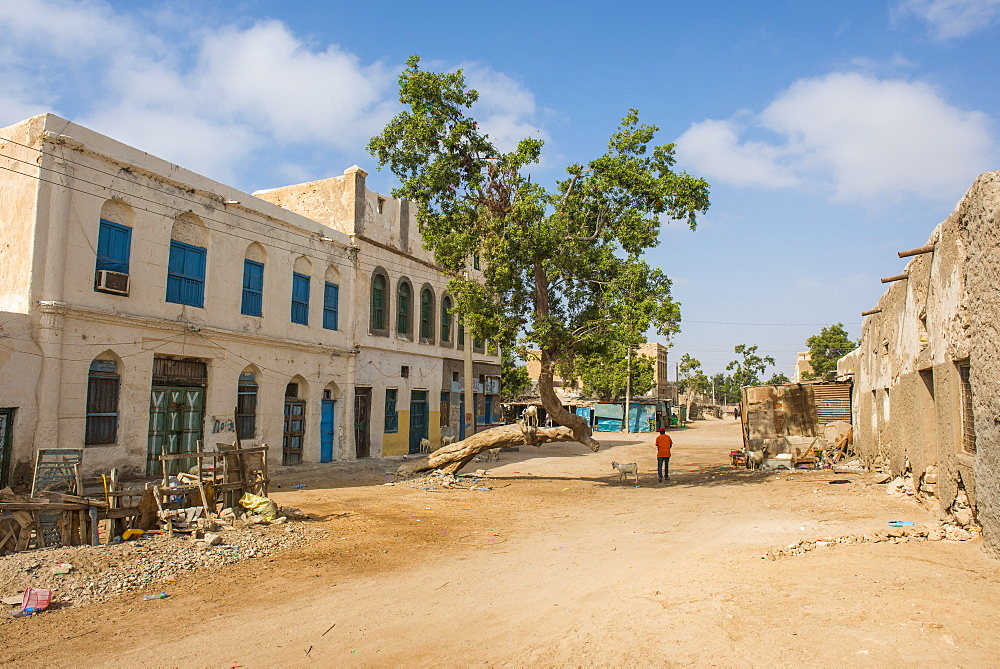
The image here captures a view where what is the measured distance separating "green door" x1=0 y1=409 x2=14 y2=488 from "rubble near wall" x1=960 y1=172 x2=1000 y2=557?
15448 mm

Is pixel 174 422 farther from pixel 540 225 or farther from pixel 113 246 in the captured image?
pixel 540 225

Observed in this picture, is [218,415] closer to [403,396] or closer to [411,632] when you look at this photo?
[403,396]

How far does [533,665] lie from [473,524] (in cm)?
692

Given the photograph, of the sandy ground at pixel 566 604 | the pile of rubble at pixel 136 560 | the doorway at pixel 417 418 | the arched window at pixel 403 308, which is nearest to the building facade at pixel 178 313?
the arched window at pixel 403 308

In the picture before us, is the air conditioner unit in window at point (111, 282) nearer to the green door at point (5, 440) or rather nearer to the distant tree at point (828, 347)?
the green door at point (5, 440)

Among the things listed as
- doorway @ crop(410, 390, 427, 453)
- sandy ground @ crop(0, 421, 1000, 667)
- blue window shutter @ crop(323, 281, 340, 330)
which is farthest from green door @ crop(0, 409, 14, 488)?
doorway @ crop(410, 390, 427, 453)

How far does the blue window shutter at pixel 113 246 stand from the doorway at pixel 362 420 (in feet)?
30.9

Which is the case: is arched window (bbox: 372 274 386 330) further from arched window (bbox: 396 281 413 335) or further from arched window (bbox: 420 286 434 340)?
arched window (bbox: 420 286 434 340)

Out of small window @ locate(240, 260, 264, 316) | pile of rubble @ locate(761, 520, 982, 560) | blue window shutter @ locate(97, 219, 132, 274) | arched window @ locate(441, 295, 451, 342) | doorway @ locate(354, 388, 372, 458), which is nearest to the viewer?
pile of rubble @ locate(761, 520, 982, 560)

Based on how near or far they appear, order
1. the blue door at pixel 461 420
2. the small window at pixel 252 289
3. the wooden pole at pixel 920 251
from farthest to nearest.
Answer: the blue door at pixel 461 420 → the small window at pixel 252 289 → the wooden pole at pixel 920 251

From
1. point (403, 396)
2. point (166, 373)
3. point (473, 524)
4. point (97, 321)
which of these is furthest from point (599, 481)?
point (97, 321)

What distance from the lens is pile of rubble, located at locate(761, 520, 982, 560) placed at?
25.7ft

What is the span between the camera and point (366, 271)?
23391 mm

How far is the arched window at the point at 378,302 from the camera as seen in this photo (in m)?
24.0
